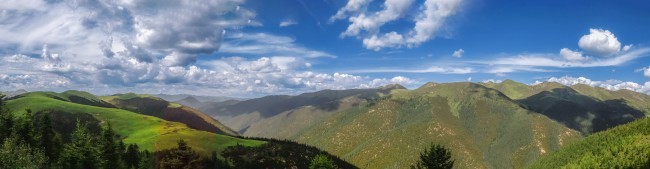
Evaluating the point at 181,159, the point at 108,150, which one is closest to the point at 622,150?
the point at 181,159

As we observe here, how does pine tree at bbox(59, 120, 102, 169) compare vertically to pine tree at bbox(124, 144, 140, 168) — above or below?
above

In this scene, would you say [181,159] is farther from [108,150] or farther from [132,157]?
[132,157]

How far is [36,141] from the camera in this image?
325 ft

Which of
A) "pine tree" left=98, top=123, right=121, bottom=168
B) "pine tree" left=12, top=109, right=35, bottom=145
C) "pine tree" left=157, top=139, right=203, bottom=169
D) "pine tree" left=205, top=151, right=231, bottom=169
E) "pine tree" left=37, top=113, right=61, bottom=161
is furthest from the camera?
"pine tree" left=205, top=151, right=231, bottom=169

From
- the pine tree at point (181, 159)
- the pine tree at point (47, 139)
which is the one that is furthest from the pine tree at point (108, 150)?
the pine tree at point (181, 159)

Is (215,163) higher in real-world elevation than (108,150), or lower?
lower

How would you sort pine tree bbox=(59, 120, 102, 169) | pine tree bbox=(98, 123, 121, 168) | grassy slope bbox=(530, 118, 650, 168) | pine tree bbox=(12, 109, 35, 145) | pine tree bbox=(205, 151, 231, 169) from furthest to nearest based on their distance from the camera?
1. pine tree bbox=(205, 151, 231, 169)
2. grassy slope bbox=(530, 118, 650, 168)
3. pine tree bbox=(12, 109, 35, 145)
4. pine tree bbox=(98, 123, 121, 168)
5. pine tree bbox=(59, 120, 102, 169)

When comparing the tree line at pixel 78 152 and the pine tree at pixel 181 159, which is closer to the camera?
the pine tree at pixel 181 159

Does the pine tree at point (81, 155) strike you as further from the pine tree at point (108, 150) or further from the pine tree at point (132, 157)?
the pine tree at point (132, 157)

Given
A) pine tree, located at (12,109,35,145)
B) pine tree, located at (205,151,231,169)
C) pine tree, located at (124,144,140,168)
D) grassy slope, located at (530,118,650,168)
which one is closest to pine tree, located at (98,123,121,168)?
pine tree, located at (12,109,35,145)

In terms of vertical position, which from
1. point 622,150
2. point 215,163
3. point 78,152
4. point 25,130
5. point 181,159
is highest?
point 25,130

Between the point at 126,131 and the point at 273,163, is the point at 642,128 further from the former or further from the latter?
the point at 126,131

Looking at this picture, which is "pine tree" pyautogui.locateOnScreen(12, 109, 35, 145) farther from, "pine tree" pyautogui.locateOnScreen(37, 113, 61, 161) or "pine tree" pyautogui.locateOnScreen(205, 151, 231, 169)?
"pine tree" pyautogui.locateOnScreen(205, 151, 231, 169)

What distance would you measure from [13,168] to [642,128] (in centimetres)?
19117
